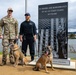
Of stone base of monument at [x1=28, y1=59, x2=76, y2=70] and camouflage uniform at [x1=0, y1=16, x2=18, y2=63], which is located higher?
camouflage uniform at [x1=0, y1=16, x2=18, y2=63]

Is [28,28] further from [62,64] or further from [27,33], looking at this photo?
[62,64]

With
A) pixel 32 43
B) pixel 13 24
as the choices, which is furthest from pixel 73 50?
pixel 13 24

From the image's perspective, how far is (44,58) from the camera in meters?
6.91

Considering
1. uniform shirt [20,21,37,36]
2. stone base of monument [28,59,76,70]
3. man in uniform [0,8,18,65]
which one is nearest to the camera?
stone base of monument [28,59,76,70]

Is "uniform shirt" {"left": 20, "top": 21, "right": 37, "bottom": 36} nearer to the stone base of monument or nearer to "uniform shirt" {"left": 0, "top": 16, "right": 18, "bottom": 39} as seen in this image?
"uniform shirt" {"left": 0, "top": 16, "right": 18, "bottom": 39}

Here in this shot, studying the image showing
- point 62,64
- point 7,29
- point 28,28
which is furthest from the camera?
point 28,28

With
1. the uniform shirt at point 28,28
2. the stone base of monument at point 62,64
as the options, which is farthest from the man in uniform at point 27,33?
the stone base of monument at point 62,64

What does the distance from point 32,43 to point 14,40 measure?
85cm

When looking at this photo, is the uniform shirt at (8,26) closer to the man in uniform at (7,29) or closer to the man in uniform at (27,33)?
the man in uniform at (7,29)

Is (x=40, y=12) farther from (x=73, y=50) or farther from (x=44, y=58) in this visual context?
(x=73, y=50)

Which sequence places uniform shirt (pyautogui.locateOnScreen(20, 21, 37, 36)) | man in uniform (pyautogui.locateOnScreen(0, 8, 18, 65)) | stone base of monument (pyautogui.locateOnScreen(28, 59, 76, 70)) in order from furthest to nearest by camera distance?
1. uniform shirt (pyautogui.locateOnScreen(20, 21, 37, 36))
2. man in uniform (pyautogui.locateOnScreen(0, 8, 18, 65))
3. stone base of monument (pyautogui.locateOnScreen(28, 59, 76, 70))

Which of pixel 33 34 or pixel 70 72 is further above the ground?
pixel 33 34

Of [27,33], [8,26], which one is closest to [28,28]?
[27,33]

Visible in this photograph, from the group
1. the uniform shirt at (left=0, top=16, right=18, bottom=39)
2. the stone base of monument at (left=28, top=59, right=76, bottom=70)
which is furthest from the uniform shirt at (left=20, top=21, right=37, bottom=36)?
the stone base of monument at (left=28, top=59, right=76, bottom=70)
